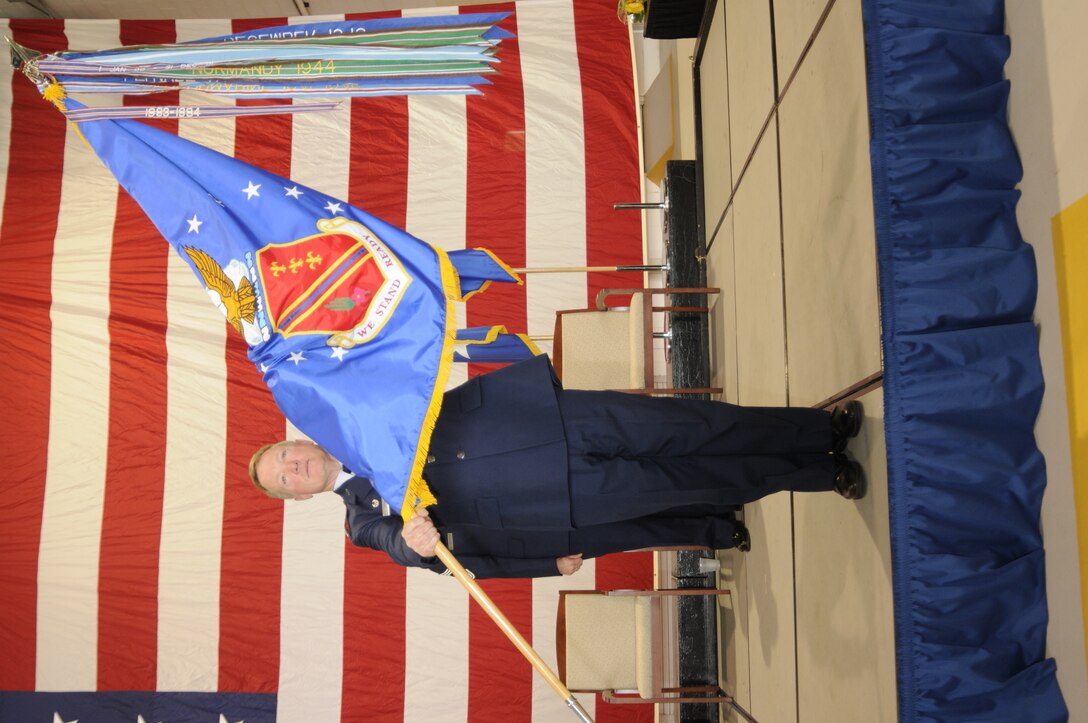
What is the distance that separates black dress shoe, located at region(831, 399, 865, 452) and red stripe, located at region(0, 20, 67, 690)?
11.7ft

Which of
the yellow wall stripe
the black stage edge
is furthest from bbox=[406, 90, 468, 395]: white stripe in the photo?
the yellow wall stripe

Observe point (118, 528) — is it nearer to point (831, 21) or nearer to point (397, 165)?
point (397, 165)

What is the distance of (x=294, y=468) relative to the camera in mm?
2045

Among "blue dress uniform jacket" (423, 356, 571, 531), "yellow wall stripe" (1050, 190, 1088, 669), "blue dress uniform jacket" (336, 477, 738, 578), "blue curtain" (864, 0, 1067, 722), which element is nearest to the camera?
"yellow wall stripe" (1050, 190, 1088, 669)

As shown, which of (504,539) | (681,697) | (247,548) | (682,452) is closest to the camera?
(682,452)

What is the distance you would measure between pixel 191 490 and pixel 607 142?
2632 mm

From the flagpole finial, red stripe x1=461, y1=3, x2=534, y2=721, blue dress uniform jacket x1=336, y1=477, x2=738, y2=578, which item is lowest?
blue dress uniform jacket x1=336, y1=477, x2=738, y2=578

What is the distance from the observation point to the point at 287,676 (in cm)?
350

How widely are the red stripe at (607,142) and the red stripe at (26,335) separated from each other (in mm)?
2694

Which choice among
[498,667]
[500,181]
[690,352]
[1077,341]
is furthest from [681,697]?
[500,181]

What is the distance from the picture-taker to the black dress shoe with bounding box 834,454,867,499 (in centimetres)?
175

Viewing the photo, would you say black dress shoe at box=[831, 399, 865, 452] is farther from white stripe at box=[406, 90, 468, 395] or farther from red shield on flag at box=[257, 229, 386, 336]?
white stripe at box=[406, 90, 468, 395]

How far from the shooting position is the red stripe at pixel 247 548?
3.50m

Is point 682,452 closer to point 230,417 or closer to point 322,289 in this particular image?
point 322,289
